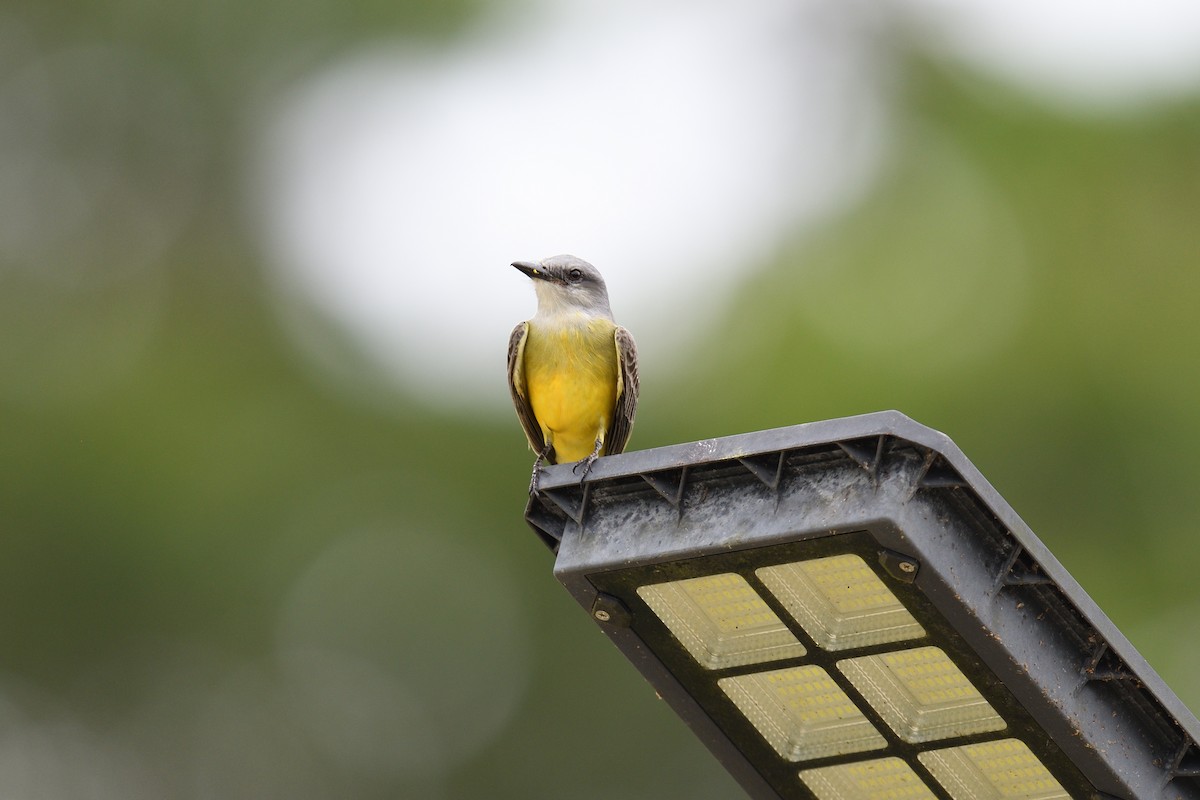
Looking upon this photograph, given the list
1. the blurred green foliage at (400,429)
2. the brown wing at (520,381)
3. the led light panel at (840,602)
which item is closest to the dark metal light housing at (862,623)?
the led light panel at (840,602)

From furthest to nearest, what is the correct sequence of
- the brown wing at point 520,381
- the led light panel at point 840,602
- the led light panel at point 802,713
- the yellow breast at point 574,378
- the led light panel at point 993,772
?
the brown wing at point 520,381 → the yellow breast at point 574,378 → the led light panel at point 802,713 → the led light panel at point 993,772 → the led light panel at point 840,602

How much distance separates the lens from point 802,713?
17.5ft

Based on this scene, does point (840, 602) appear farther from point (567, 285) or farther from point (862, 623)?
point (567, 285)

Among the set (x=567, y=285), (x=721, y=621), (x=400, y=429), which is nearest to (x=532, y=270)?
(x=567, y=285)

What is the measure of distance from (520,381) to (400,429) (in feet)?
31.4

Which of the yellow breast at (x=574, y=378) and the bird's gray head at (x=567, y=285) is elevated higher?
the bird's gray head at (x=567, y=285)

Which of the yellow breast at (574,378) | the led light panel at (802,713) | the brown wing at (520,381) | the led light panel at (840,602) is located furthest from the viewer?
the brown wing at (520,381)

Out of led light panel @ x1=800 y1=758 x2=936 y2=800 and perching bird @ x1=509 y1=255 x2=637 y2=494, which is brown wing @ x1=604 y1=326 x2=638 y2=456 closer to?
perching bird @ x1=509 y1=255 x2=637 y2=494

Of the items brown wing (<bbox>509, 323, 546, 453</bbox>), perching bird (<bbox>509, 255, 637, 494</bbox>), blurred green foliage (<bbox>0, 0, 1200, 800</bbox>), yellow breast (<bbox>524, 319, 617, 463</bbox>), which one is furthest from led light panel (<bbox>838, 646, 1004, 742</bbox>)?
blurred green foliage (<bbox>0, 0, 1200, 800</bbox>)

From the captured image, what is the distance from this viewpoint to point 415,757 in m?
18.8

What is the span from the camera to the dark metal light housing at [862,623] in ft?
15.6

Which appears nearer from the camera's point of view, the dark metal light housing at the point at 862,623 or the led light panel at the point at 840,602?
the dark metal light housing at the point at 862,623

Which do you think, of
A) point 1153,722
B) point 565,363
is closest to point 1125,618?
point 565,363

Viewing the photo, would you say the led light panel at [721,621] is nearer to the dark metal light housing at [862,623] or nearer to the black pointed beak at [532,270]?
the dark metal light housing at [862,623]
